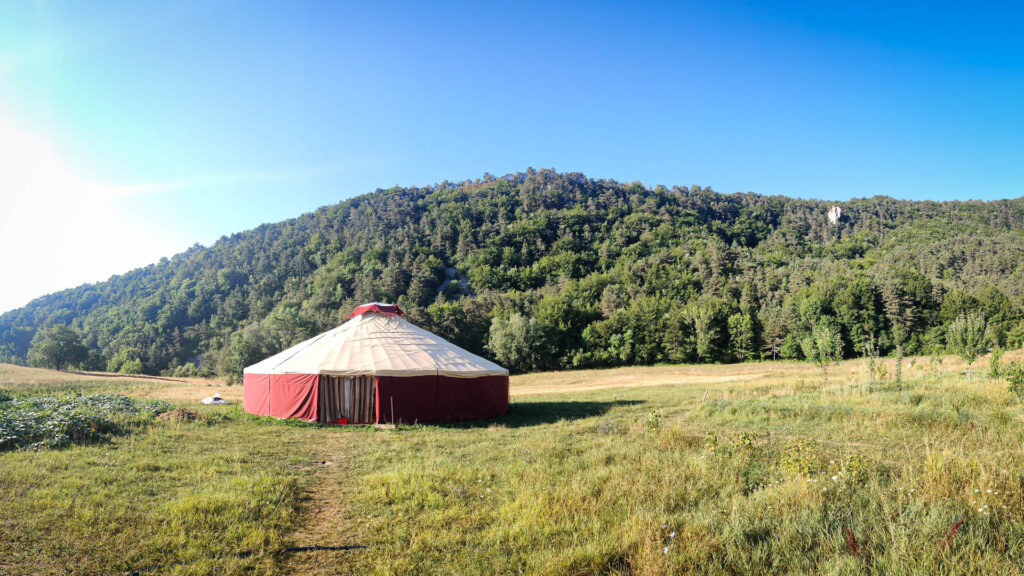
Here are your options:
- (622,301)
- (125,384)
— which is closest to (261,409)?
(125,384)

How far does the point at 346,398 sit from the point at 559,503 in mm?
10079

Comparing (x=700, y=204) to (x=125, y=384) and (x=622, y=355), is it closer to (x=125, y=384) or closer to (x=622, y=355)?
(x=622, y=355)

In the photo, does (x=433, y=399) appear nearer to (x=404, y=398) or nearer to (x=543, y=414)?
(x=404, y=398)

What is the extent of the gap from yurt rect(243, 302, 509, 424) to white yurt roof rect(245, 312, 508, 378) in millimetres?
29

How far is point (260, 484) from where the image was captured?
583 cm

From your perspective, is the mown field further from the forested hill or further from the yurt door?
the forested hill

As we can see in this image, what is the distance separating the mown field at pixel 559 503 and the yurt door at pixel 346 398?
4075mm

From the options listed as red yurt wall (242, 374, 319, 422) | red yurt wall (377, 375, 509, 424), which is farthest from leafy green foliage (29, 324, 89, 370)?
red yurt wall (377, 375, 509, 424)

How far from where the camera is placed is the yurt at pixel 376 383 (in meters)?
12.9

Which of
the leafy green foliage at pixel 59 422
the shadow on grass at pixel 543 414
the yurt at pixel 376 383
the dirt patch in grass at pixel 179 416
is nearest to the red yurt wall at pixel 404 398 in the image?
the yurt at pixel 376 383

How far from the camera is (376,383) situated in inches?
508

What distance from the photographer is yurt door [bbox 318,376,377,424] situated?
1290 centimetres

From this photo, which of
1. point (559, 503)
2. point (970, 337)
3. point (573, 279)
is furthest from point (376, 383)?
point (573, 279)

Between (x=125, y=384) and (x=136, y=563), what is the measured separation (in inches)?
1164
